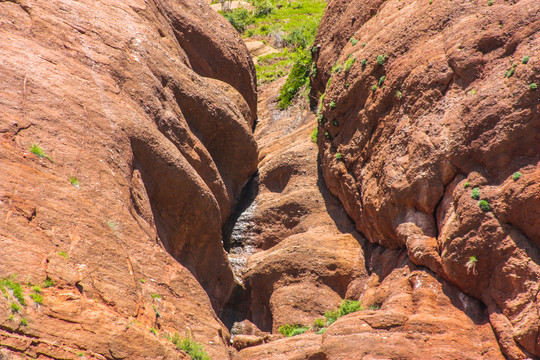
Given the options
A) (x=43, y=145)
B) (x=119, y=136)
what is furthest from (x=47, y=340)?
(x=119, y=136)

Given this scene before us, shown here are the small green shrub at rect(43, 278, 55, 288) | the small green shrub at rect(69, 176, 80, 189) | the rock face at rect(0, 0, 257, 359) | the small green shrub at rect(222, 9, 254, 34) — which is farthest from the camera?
the small green shrub at rect(222, 9, 254, 34)

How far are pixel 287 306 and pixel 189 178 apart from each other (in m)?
7.14

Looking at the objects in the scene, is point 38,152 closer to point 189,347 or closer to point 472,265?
point 189,347

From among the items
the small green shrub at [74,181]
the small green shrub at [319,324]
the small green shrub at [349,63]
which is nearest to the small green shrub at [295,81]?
the small green shrub at [349,63]

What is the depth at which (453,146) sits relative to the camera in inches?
764

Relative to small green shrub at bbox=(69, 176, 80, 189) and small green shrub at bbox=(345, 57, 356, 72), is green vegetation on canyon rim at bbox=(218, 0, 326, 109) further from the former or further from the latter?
small green shrub at bbox=(69, 176, 80, 189)

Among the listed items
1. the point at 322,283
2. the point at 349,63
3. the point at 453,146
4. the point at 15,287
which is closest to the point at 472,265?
the point at 453,146

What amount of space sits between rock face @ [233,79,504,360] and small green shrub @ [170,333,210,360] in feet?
14.3

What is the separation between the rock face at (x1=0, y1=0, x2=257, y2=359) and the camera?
37.9ft

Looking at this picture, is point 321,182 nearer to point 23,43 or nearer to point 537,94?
point 537,94

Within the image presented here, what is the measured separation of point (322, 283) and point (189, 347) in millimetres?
10744

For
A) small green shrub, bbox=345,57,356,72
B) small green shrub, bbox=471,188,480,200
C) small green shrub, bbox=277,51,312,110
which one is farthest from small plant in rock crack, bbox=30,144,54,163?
small green shrub, bbox=277,51,312,110

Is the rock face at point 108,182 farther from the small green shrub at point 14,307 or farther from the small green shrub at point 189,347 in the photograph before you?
the small green shrub at point 189,347

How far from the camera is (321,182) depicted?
28.2 metres
